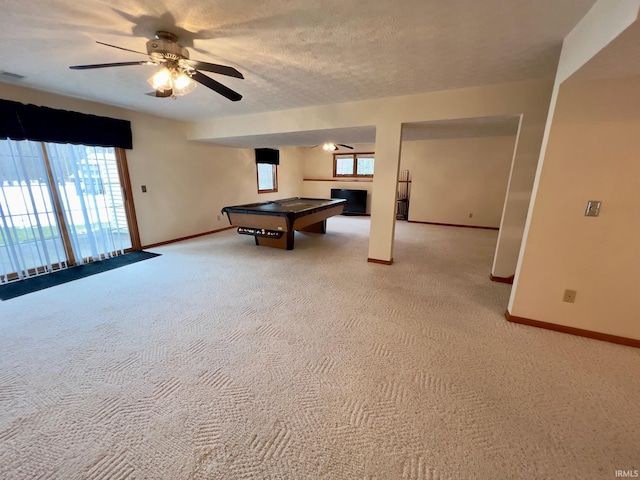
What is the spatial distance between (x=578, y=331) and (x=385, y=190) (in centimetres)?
231

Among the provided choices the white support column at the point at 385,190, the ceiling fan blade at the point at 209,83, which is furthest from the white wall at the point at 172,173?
the white support column at the point at 385,190

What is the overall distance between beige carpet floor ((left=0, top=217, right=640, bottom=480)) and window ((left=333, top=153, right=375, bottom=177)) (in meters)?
5.85

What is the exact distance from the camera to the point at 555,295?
2088 millimetres

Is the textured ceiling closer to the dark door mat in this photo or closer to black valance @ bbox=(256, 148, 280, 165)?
the dark door mat

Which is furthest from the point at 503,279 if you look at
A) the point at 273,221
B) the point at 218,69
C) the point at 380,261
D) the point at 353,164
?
the point at 353,164

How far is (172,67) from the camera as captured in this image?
187 cm

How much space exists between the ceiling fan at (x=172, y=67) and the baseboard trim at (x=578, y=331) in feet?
9.79

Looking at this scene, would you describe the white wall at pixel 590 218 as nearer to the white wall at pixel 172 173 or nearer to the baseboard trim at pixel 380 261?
the baseboard trim at pixel 380 261

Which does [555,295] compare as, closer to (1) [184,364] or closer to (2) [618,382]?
(2) [618,382]

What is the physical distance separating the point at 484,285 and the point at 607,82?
2072 mm

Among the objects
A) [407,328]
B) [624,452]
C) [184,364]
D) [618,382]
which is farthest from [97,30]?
[618,382]

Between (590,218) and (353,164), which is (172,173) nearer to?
(353,164)

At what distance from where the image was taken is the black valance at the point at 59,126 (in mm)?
2748

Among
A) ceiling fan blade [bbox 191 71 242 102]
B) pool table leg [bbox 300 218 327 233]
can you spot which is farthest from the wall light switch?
pool table leg [bbox 300 218 327 233]
